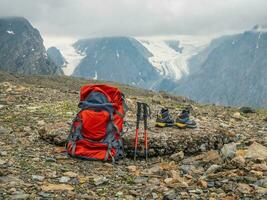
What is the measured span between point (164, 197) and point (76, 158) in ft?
11.9

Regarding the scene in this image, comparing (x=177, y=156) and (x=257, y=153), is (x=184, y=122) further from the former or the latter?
(x=257, y=153)

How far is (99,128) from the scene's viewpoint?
12898mm

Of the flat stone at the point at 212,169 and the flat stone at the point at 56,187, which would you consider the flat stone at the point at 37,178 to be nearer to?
the flat stone at the point at 56,187

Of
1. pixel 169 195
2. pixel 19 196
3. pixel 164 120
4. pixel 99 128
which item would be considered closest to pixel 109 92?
pixel 99 128

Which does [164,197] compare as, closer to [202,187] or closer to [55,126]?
[202,187]

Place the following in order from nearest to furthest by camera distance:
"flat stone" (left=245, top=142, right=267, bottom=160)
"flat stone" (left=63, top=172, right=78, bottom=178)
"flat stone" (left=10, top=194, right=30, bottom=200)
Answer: "flat stone" (left=10, top=194, right=30, bottom=200) → "flat stone" (left=63, top=172, right=78, bottom=178) → "flat stone" (left=245, top=142, right=267, bottom=160)

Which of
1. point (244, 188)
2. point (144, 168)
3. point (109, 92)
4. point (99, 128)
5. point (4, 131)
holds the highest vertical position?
point (109, 92)

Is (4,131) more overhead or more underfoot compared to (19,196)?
more overhead

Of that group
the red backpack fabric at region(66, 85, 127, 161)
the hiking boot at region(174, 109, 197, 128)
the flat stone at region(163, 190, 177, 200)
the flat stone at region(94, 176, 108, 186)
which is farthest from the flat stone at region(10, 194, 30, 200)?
the hiking boot at region(174, 109, 197, 128)

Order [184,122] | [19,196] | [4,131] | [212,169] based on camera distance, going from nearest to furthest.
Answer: [19,196] < [212,169] < [184,122] < [4,131]

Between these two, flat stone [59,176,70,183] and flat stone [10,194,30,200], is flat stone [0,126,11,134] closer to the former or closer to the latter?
flat stone [59,176,70,183]

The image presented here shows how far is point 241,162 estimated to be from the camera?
11.2 metres

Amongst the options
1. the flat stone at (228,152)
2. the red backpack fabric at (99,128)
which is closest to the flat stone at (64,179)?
the red backpack fabric at (99,128)

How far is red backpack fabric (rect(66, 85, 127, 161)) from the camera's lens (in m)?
12.6
